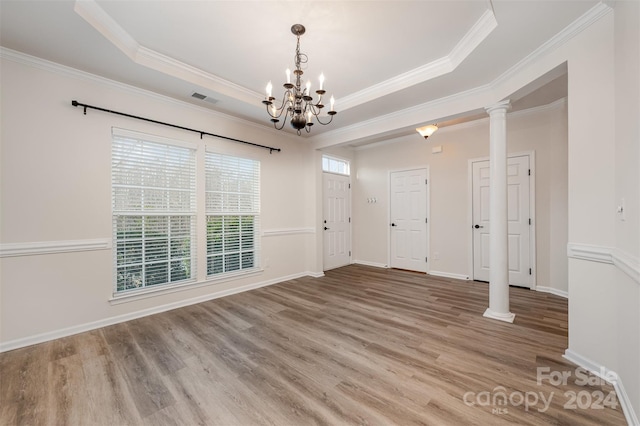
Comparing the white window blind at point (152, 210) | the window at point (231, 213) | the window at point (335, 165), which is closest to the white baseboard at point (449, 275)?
the window at point (335, 165)

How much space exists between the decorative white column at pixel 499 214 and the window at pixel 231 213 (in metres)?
3.51

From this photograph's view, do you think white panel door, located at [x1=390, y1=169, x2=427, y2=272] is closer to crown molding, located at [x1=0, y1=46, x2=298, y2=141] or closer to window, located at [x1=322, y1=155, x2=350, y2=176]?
window, located at [x1=322, y1=155, x2=350, y2=176]

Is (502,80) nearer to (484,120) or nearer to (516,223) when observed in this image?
(484,120)

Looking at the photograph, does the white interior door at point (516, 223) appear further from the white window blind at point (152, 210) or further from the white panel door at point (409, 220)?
the white window blind at point (152, 210)

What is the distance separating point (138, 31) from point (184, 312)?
3139mm

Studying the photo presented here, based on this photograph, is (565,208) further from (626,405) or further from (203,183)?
(203,183)

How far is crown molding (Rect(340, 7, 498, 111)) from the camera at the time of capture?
87.3 inches

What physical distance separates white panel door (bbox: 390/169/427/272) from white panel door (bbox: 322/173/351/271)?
1085mm

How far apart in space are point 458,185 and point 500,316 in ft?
8.53

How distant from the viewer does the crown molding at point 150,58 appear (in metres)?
2.08

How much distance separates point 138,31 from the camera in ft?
7.72

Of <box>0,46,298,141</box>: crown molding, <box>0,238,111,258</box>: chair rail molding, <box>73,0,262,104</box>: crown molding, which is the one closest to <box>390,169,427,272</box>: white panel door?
<box>73,0,262,104</box>: crown molding

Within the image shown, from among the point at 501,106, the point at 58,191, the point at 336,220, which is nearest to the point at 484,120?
the point at 501,106

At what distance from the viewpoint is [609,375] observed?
6.21 feet
